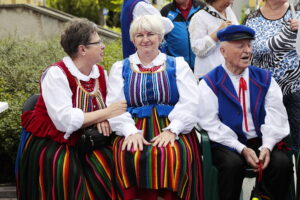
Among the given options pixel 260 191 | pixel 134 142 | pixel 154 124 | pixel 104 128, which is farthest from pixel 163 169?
pixel 260 191

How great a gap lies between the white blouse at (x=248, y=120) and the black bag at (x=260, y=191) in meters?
0.24

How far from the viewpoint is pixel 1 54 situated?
8.27m

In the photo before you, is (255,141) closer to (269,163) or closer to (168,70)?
(269,163)

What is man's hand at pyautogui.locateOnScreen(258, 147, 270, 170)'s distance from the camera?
4.09m

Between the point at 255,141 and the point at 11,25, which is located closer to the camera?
the point at 255,141

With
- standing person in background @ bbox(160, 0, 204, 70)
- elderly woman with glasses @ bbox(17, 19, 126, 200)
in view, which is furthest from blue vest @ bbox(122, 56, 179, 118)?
standing person in background @ bbox(160, 0, 204, 70)

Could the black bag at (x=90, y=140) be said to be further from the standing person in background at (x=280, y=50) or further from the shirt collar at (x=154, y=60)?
the standing person in background at (x=280, y=50)

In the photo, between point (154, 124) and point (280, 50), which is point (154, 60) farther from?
point (280, 50)

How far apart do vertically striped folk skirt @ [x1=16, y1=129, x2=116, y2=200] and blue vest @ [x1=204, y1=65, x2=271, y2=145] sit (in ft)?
3.05

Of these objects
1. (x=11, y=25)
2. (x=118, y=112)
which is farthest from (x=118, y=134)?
(x=11, y=25)

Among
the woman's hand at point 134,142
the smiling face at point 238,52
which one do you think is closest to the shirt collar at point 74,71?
the woman's hand at point 134,142

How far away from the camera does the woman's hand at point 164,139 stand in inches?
159

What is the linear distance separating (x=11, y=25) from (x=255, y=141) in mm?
10211

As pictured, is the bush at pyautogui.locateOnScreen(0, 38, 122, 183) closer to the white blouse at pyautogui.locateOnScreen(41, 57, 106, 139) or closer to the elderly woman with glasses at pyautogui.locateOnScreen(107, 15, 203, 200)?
the white blouse at pyautogui.locateOnScreen(41, 57, 106, 139)
